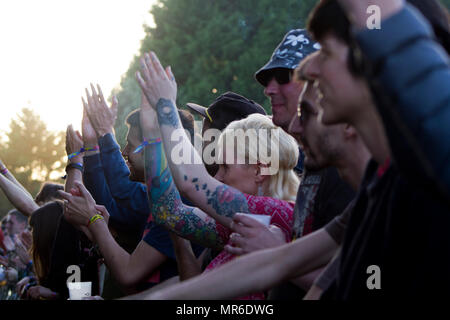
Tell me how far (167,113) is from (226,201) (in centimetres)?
51

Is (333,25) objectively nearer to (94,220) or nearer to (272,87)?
(272,87)

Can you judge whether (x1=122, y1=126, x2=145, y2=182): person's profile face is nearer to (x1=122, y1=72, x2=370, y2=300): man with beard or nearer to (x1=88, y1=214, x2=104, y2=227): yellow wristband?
(x1=88, y1=214, x2=104, y2=227): yellow wristband

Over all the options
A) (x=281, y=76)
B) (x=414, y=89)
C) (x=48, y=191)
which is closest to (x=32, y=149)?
(x=48, y=191)

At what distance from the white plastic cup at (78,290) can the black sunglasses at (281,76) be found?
4.92ft

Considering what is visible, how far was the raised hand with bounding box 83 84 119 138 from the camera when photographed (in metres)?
4.28

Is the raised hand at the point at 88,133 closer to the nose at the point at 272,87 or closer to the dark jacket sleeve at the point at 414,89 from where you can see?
the nose at the point at 272,87

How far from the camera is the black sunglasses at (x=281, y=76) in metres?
3.20

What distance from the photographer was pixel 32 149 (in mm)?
44906

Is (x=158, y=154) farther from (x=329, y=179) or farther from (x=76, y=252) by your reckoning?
(x=76, y=252)

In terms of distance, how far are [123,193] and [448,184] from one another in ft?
11.7

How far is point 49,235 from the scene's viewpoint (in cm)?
545

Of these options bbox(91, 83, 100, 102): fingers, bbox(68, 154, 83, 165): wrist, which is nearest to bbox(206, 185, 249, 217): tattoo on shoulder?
bbox(91, 83, 100, 102): fingers

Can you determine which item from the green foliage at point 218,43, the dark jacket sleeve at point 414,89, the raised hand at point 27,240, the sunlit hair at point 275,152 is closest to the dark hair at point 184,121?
the sunlit hair at point 275,152

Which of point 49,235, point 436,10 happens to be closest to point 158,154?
point 436,10
